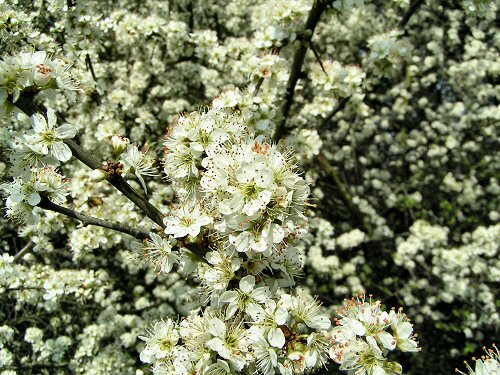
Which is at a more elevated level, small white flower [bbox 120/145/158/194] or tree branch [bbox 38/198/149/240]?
small white flower [bbox 120/145/158/194]

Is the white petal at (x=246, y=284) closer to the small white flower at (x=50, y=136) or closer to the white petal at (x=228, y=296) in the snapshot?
the white petal at (x=228, y=296)

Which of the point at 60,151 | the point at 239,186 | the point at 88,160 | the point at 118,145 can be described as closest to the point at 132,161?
the point at 118,145

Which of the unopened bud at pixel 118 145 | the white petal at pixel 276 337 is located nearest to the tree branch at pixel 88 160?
the unopened bud at pixel 118 145

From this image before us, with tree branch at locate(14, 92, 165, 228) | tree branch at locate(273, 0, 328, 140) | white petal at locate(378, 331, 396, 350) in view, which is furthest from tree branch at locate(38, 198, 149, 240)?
tree branch at locate(273, 0, 328, 140)

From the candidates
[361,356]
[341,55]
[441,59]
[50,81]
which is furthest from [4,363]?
[441,59]

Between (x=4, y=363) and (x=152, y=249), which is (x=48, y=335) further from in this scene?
(x=152, y=249)

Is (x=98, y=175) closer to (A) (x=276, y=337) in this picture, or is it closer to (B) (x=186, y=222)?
(B) (x=186, y=222)

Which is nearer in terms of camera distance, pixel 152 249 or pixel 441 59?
pixel 152 249

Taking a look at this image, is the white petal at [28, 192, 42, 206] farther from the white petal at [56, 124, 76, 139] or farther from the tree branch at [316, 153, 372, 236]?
the tree branch at [316, 153, 372, 236]
